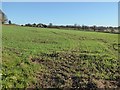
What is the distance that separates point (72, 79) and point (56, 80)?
3.15 ft

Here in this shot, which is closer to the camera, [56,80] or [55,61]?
[56,80]

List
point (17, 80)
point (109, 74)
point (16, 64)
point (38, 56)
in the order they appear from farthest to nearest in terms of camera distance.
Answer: point (38, 56)
point (109, 74)
point (16, 64)
point (17, 80)

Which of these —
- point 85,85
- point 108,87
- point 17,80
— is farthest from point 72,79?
point 17,80

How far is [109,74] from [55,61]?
11.6 feet

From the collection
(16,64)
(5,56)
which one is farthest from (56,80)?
(5,56)

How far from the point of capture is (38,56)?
63.1 feet

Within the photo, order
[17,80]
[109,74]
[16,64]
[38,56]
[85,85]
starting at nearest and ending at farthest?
[17,80]
[85,85]
[16,64]
[109,74]
[38,56]

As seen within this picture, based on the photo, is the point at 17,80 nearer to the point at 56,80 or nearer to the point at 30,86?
the point at 30,86


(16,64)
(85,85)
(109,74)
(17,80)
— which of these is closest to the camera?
(17,80)

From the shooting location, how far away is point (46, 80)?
50.7 feet

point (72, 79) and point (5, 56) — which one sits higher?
point (5, 56)

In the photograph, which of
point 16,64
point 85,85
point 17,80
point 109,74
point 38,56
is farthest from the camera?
point 38,56

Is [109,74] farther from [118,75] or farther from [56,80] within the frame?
[56,80]

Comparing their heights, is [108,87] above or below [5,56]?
below
